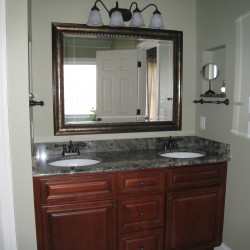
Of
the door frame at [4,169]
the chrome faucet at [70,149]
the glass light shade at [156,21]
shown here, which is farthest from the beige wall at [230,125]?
the door frame at [4,169]

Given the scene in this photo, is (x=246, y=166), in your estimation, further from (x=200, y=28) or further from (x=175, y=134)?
(x=200, y=28)

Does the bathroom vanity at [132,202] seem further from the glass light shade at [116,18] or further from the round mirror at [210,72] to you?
the glass light shade at [116,18]

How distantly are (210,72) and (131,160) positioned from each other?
3.33 feet

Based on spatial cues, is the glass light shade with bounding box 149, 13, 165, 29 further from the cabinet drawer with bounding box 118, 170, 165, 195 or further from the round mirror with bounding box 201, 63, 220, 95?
the cabinet drawer with bounding box 118, 170, 165, 195

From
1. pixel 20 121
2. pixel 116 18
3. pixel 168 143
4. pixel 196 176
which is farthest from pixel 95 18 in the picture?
pixel 196 176

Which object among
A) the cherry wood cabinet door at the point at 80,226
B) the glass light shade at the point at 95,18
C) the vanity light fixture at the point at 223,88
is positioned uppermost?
the glass light shade at the point at 95,18

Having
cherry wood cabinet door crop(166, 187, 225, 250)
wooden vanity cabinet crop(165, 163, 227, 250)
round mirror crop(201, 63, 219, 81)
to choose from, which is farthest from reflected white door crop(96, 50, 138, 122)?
cherry wood cabinet door crop(166, 187, 225, 250)

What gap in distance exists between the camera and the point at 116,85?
2373 mm

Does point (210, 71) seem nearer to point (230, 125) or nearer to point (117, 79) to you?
point (230, 125)

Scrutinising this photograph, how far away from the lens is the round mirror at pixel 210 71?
2.26m

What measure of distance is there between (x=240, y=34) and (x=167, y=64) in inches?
27.8

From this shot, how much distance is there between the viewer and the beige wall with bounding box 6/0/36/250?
162cm

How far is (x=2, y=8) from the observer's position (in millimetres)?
1555

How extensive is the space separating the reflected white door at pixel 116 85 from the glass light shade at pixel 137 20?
258mm
